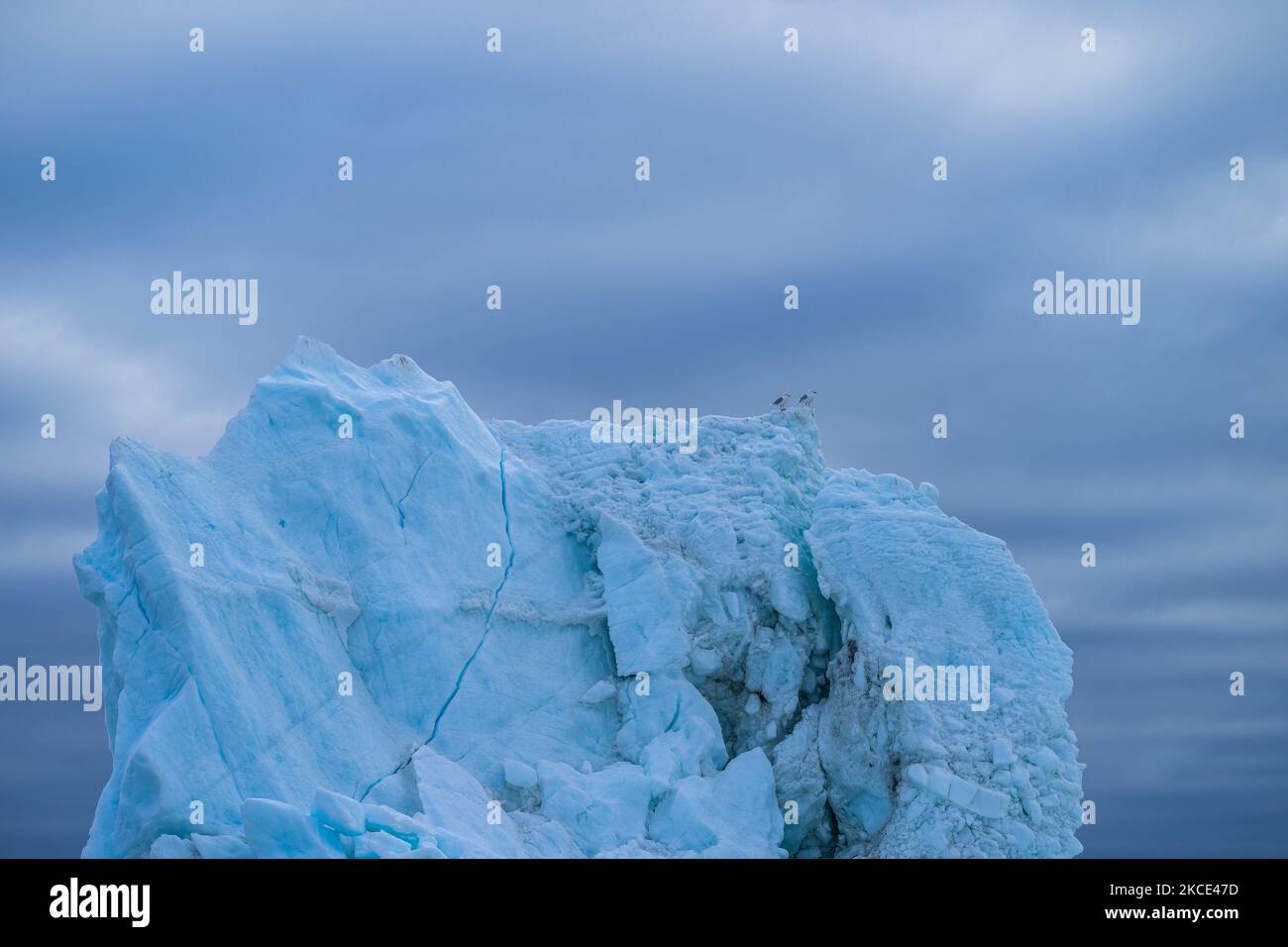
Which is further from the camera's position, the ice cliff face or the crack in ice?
the crack in ice

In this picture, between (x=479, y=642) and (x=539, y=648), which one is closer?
(x=479, y=642)

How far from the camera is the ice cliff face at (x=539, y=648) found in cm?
1953

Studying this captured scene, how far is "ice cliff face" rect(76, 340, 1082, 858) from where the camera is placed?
19531 millimetres

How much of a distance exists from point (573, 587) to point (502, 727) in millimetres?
2362

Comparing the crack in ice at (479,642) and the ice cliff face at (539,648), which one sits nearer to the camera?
the ice cliff face at (539,648)

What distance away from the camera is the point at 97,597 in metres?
20.4

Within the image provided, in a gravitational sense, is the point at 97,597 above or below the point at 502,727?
above

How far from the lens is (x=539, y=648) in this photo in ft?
72.2
